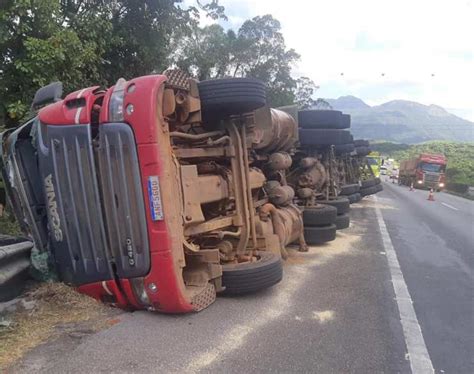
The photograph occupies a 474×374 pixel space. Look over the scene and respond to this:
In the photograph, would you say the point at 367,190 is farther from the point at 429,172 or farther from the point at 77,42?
the point at 429,172

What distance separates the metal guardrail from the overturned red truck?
0.50 feet

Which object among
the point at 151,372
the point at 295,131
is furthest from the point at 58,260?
the point at 295,131

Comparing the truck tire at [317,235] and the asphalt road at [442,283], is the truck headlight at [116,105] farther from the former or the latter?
the truck tire at [317,235]

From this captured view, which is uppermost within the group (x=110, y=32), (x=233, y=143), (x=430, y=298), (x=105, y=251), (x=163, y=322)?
(x=110, y=32)

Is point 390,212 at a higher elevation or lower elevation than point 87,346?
lower

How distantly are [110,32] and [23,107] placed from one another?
3615 millimetres

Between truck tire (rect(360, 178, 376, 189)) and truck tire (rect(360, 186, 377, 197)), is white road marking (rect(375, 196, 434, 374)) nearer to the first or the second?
truck tire (rect(360, 186, 377, 197))

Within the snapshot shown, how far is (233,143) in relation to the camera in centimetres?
473

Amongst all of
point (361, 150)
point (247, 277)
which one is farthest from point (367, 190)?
point (247, 277)

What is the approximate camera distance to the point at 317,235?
7277 millimetres

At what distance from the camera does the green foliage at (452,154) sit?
36.7 metres

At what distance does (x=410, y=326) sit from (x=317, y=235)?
3363 mm

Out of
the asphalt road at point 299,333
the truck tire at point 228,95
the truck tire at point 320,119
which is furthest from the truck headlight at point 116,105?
the truck tire at point 320,119

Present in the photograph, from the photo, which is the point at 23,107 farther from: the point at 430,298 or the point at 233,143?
the point at 430,298
